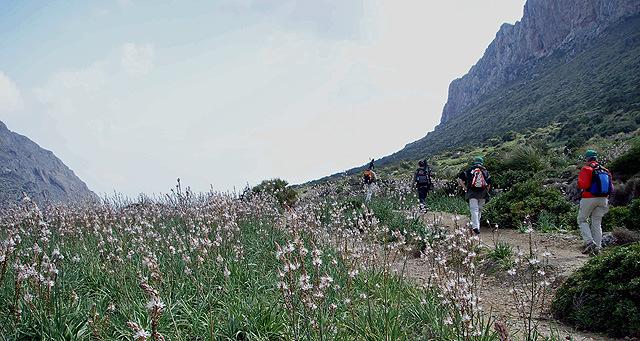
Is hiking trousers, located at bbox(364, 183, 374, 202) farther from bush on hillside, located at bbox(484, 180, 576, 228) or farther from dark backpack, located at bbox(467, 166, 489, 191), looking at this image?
dark backpack, located at bbox(467, 166, 489, 191)

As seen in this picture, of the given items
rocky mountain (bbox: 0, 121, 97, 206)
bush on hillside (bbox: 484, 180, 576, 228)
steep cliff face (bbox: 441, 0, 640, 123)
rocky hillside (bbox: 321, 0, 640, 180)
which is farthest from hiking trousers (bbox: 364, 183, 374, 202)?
steep cliff face (bbox: 441, 0, 640, 123)

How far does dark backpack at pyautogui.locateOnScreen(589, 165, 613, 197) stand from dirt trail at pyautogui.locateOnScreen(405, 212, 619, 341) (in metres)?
1.30

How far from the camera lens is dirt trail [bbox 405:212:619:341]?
5578mm

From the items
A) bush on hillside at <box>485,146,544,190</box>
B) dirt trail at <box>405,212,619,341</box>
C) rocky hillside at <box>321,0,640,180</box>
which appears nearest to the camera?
dirt trail at <box>405,212,619,341</box>

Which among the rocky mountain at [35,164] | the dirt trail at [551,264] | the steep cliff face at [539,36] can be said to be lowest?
the dirt trail at [551,264]

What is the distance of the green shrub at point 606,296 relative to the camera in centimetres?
523

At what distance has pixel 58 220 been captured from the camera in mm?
8828

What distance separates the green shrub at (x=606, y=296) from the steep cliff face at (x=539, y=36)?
278ft

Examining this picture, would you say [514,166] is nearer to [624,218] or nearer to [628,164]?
[628,164]

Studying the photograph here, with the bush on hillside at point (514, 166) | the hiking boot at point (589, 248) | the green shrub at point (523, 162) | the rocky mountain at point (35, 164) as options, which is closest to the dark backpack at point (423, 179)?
the bush on hillside at point (514, 166)

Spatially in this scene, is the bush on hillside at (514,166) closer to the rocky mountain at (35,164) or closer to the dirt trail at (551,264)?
the dirt trail at (551,264)

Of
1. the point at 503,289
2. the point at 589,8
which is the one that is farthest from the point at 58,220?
the point at 589,8

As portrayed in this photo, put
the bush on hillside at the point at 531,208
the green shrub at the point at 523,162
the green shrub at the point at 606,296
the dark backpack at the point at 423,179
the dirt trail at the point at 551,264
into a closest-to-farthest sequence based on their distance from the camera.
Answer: the green shrub at the point at 606,296 < the dirt trail at the point at 551,264 < the bush on hillside at the point at 531,208 < the dark backpack at the point at 423,179 < the green shrub at the point at 523,162

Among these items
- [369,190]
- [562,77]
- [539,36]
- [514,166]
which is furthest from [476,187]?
[539,36]
